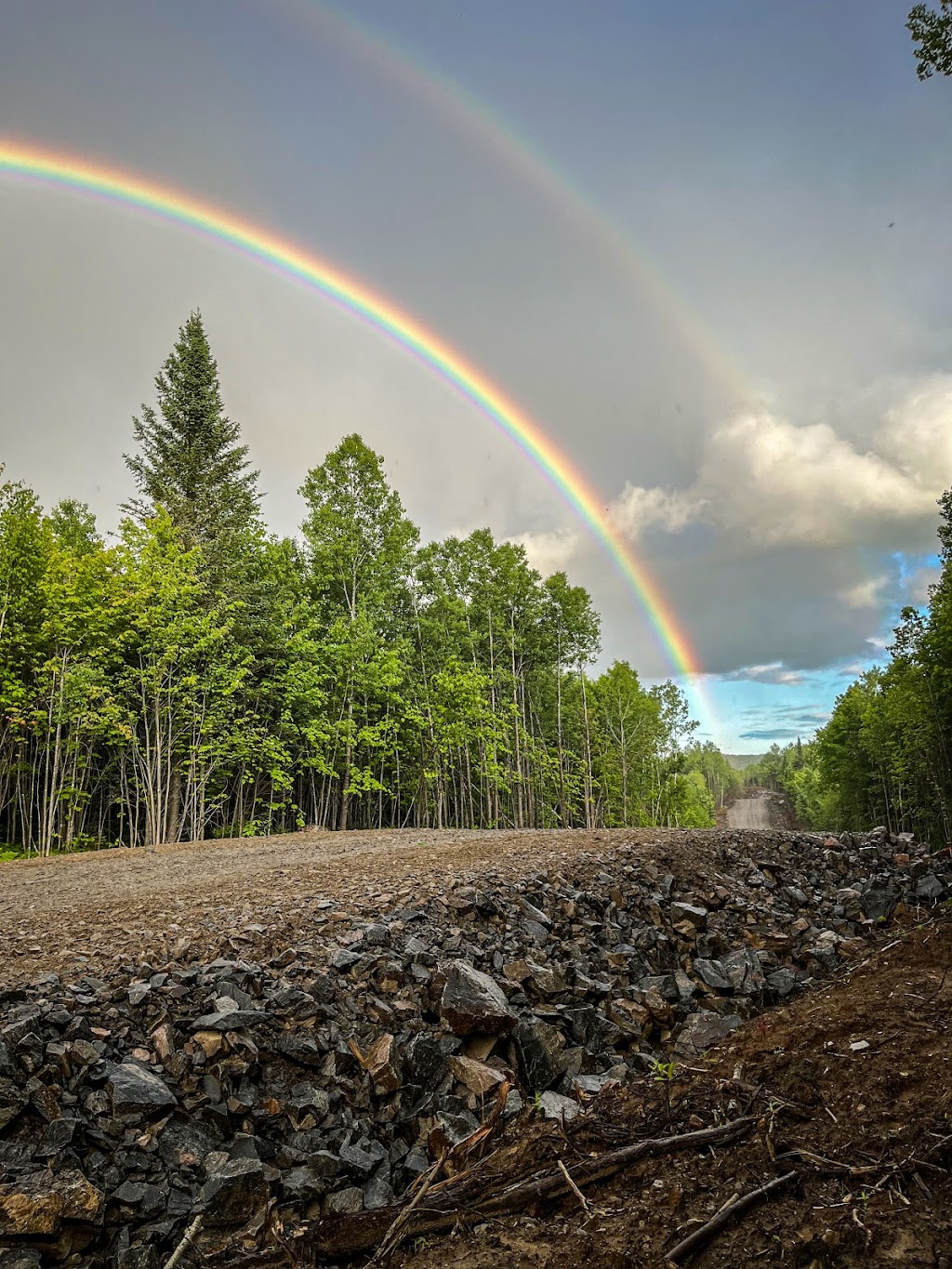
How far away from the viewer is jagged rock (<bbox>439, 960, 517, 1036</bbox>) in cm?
465

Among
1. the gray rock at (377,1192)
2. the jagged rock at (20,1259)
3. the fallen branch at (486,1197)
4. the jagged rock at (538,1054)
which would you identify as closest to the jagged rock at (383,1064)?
the gray rock at (377,1192)

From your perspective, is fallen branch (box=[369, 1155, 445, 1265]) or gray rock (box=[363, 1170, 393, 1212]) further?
gray rock (box=[363, 1170, 393, 1212])

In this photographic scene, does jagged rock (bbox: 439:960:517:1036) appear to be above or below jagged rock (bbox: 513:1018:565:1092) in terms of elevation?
above

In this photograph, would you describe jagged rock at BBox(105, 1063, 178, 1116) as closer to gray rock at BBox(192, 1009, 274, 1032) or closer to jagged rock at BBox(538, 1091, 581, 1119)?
gray rock at BBox(192, 1009, 274, 1032)

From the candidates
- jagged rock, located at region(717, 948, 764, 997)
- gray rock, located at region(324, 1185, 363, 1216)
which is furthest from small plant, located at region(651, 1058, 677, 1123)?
gray rock, located at region(324, 1185, 363, 1216)

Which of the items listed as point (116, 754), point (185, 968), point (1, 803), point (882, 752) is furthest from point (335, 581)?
point (882, 752)

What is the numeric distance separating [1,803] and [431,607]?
1966 centimetres

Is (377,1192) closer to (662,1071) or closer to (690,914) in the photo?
(662,1071)

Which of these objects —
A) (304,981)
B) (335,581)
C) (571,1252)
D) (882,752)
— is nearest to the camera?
(571,1252)

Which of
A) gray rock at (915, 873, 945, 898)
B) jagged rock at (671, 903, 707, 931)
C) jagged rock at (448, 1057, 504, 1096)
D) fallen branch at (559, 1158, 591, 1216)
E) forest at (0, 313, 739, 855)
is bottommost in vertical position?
jagged rock at (448, 1057, 504, 1096)

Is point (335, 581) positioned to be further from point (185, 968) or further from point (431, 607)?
point (185, 968)

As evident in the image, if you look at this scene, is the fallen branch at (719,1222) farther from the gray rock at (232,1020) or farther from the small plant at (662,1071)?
the gray rock at (232,1020)

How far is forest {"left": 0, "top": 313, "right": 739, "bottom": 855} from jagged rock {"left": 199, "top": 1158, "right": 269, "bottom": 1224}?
17.8 m

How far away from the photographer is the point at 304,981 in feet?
16.7
